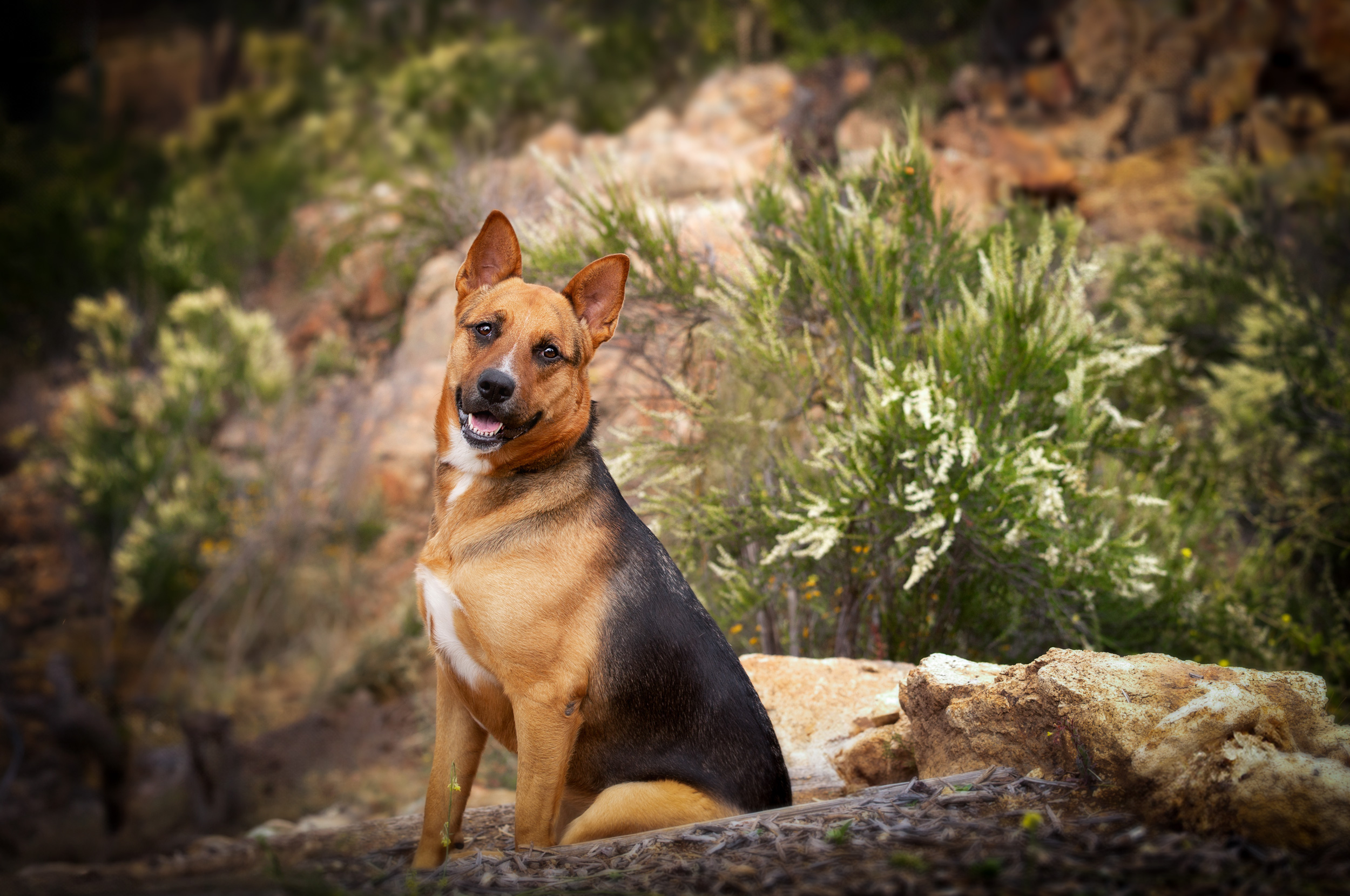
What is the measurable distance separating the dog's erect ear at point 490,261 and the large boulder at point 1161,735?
224 cm

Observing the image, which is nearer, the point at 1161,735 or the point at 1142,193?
the point at 1161,735

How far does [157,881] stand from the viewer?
8.56 feet

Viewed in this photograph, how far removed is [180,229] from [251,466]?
18.9 feet

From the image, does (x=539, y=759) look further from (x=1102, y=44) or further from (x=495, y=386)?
(x=1102, y=44)

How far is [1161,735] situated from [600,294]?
7.77 ft

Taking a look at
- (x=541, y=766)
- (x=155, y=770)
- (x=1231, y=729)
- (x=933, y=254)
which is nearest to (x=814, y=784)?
(x=541, y=766)

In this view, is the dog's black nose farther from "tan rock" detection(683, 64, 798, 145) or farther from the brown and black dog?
"tan rock" detection(683, 64, 798, 145)

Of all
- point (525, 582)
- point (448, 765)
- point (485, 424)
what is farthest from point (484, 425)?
point (448, 765)

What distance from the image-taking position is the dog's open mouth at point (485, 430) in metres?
2.90

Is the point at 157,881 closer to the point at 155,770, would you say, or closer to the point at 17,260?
the point at 155,770

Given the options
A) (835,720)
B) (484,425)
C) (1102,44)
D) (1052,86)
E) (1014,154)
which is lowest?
(835,720)

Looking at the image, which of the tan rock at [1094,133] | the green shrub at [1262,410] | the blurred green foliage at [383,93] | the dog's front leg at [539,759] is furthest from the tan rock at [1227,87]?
the dog's front leg at [539,759]

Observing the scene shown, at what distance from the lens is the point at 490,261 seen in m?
3.36

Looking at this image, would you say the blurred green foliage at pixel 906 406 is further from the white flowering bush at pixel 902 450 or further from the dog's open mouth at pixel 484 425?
the dog's open mouth at pixel 484 425
